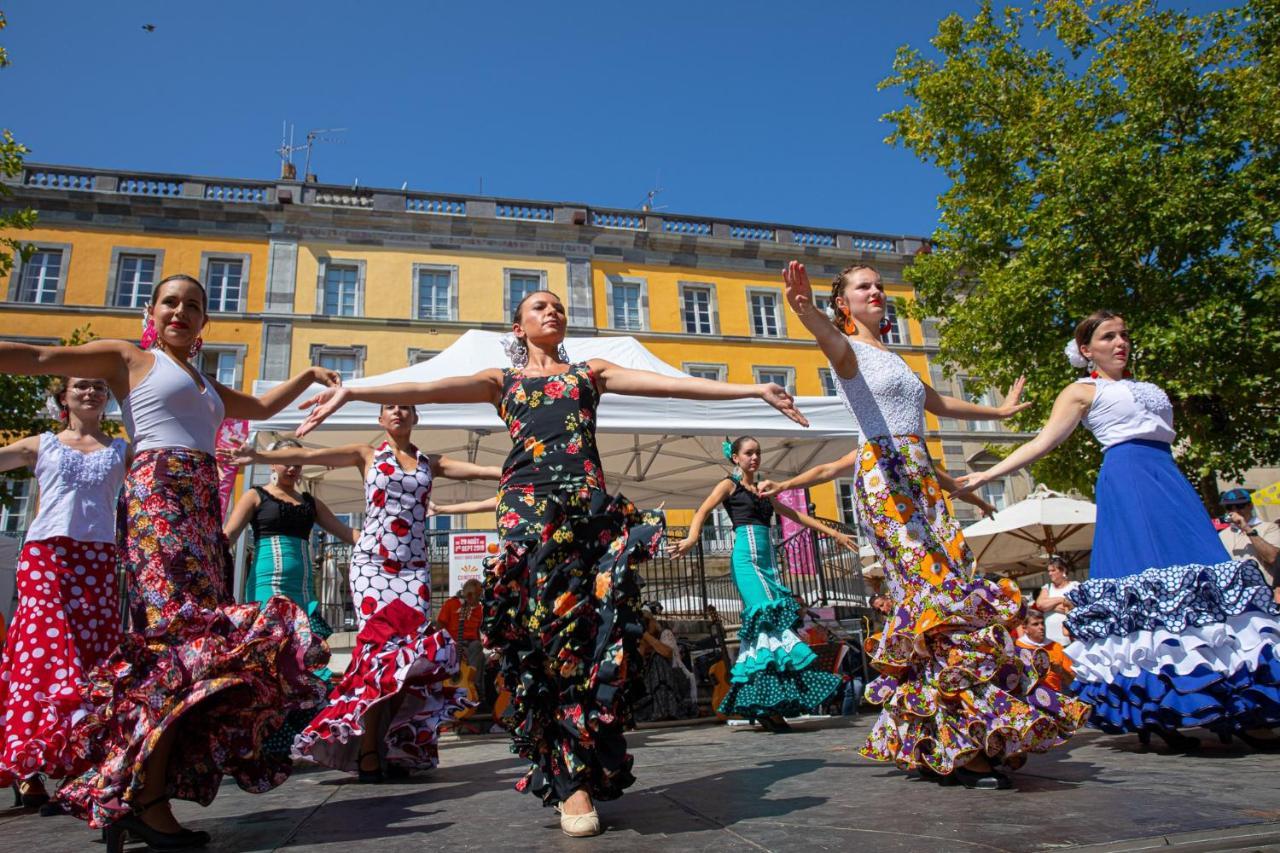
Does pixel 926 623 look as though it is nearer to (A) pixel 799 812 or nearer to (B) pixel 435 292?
(A) pixel 799 812

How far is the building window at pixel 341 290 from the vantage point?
85.4ft

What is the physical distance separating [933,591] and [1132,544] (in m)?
1.22

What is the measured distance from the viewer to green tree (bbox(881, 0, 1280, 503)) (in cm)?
1220

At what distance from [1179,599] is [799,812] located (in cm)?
203

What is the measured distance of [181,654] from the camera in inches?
101

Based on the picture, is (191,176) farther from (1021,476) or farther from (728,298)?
(1021,476)

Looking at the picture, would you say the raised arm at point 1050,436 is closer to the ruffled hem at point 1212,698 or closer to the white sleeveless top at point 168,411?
the ruffled hem at point 1212,698

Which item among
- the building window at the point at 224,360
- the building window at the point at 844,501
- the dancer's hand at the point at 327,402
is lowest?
the dancer's hand at the point at 327,402

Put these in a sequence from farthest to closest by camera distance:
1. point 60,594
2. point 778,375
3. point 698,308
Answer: point 698,308
point 778,375
point 60,594

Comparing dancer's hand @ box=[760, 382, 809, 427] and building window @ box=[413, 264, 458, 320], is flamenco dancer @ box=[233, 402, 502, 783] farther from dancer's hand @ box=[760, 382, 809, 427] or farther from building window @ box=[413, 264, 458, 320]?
building window @ box=[413, 264, 458, 320]

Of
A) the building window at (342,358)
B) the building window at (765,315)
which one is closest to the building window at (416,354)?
the building window at (342,358)

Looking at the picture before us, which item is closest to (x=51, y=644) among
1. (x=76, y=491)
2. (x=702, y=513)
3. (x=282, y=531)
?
(x=76, y=491)

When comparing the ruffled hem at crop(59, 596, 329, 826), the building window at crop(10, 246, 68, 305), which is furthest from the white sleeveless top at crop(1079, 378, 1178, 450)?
the building window at crop(10, 246, 68, 305)

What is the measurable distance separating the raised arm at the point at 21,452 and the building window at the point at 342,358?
22.0 metres
